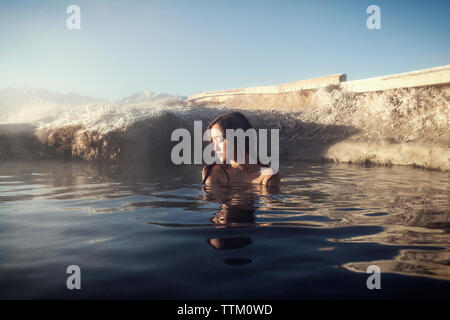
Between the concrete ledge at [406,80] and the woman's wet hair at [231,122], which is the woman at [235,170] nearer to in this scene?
the woman's wet hair at [231,122]

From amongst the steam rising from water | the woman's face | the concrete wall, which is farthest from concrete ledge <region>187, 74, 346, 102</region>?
→ the woman's face

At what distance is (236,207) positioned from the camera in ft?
10.7

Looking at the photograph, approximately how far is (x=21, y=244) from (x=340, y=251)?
2.39m

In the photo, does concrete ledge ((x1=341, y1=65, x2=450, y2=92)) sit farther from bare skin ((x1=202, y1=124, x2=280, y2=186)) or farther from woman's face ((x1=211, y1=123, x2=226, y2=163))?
woman's face ((x1=211, y1=123, x2=226, y2=163))

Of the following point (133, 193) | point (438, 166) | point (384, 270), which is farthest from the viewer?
point (438, 166)

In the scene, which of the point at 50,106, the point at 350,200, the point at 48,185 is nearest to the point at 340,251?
the point at 350,200

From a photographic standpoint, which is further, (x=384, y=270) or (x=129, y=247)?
(x=129, y=247)

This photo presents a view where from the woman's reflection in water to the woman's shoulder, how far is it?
0.62 feet

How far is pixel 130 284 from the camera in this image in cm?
161

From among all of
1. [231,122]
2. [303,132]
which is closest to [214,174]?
[231,122]

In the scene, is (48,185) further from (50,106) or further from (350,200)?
(50,106)

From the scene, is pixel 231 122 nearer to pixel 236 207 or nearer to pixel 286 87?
pixel 236 207

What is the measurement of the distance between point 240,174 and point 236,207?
1.42 meters

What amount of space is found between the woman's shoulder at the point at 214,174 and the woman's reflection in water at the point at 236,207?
0.62 feet
